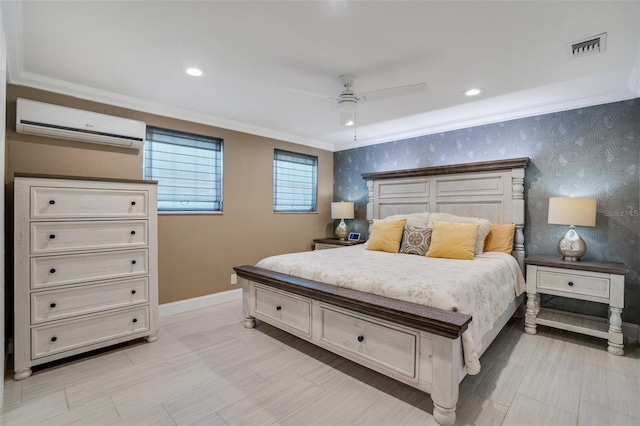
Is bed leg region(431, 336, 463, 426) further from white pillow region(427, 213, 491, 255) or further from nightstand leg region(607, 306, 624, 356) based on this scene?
nightstand leg region(607, 306, 624, 356)

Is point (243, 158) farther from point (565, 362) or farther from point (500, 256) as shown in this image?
point (565, 362)

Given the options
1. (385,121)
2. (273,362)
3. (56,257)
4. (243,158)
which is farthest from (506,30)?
(56,257)

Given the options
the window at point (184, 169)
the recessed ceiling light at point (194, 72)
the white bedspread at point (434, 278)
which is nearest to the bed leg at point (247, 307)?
the white bedspread at point (434, 278)

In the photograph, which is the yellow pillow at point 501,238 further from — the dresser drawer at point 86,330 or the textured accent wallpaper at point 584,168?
the dresser drawer at point 86,330

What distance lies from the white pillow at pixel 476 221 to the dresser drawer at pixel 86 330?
123 inches

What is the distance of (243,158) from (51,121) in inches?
77.8

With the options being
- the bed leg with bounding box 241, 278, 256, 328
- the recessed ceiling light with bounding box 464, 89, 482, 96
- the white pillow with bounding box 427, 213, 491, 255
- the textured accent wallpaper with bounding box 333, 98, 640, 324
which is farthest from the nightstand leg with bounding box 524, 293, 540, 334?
the bed leg with bounding box 241, 278, 256, 328

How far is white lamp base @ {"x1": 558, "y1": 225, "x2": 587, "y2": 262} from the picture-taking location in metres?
2.91

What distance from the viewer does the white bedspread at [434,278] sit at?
1910 mm

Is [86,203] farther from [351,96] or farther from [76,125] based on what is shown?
[351,96]

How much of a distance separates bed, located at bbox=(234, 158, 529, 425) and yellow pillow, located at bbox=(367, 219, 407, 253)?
5 cm

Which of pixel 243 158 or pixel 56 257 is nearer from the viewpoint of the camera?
pixel 56 257

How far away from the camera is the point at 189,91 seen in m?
3.00

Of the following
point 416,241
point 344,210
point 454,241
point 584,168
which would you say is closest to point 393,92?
point 454,241
